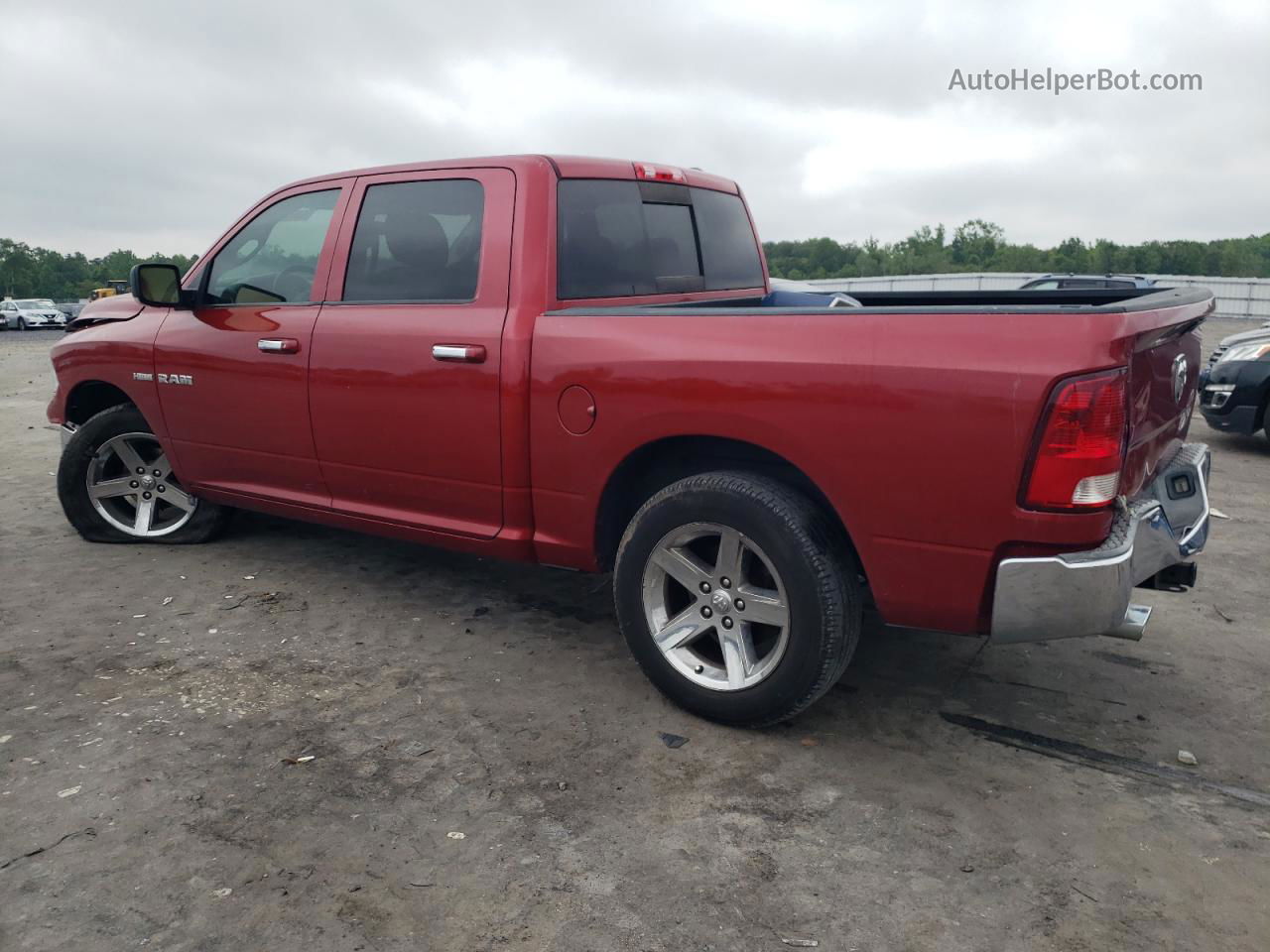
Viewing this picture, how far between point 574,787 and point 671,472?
3.76 feet

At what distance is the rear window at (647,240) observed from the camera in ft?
12.4

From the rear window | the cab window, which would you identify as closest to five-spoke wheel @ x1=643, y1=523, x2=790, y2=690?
the rear window

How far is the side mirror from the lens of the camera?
15.1ft

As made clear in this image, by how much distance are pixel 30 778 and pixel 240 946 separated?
1.17 meters

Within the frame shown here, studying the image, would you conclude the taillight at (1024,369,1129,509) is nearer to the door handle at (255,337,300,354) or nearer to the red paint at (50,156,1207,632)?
the red paint at (50,156,1207,632)

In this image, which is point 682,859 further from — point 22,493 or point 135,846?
point 22,493

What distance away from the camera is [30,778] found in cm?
296

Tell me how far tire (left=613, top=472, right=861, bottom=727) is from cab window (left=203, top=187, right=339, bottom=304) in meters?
2.06

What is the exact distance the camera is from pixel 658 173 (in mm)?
4258

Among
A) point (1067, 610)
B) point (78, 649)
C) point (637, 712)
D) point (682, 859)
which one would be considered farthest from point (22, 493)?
point (1067, 610)

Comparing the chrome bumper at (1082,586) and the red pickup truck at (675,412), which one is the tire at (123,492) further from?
the chrome bumper at (1082,586)

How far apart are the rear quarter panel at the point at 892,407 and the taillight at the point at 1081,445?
4 cm

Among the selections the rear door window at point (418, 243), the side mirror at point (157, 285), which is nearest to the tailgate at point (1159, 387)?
the rear door window at point (418, 243)

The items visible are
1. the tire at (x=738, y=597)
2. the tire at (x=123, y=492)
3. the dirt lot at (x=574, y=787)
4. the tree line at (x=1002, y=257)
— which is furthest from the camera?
the tree line at (x=1002, y=257)
